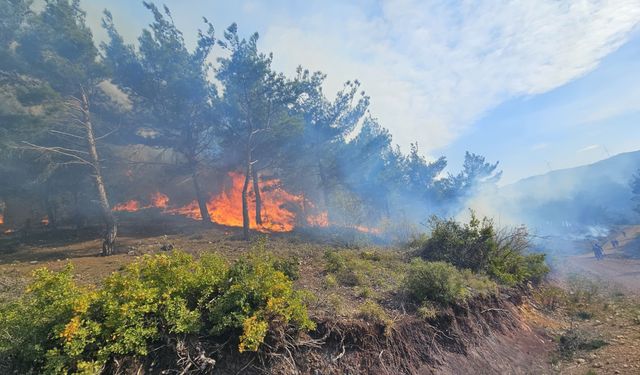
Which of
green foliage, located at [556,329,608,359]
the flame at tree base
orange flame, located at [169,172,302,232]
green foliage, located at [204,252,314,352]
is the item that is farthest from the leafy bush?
orange flame, located at [169,172,302,232]

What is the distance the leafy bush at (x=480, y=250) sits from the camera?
13.6 m

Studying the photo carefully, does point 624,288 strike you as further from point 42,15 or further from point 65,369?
point 42,15

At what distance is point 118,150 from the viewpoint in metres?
26.4

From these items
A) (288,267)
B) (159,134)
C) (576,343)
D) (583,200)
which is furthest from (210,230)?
(583,200)

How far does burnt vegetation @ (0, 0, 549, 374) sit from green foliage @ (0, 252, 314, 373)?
31mm

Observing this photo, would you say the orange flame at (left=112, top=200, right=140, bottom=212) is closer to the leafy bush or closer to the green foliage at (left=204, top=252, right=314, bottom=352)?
the leafy bush

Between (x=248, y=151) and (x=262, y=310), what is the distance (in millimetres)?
17860

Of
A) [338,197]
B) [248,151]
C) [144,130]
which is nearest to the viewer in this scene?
[248,151]

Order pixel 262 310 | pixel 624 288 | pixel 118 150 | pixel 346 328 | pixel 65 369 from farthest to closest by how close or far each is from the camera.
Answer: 1. pixel 118 150
2. pixel 624 288
3. pixel 346 328
4. pixel 262 310
5. pixel 65 369

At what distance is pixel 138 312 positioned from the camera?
17.1 ft

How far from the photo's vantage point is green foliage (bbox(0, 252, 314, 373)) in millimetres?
4652

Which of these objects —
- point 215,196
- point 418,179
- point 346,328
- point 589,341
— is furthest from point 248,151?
point 418,179

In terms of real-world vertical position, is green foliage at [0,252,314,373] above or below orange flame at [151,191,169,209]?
below

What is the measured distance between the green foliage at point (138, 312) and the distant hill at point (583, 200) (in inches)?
2621
